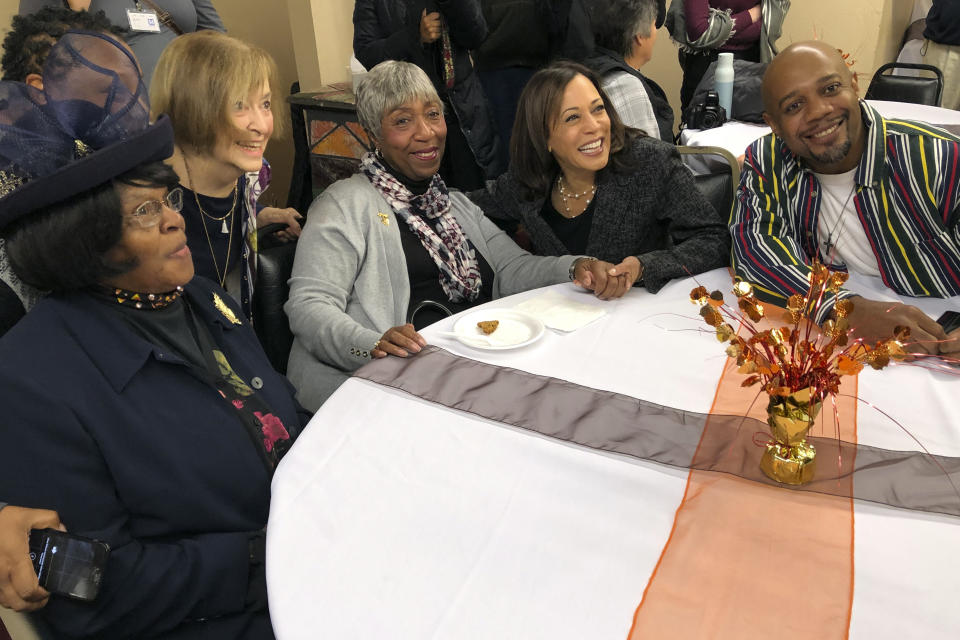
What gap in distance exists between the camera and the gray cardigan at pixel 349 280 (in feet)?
6.18

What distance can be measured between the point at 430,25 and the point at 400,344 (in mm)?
1831

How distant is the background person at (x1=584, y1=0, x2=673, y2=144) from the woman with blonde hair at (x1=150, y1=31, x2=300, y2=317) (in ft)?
4.12

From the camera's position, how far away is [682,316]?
5.56ft

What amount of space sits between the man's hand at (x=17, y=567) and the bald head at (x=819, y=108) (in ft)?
6.22

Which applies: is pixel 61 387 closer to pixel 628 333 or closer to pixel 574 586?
pixel 574 586

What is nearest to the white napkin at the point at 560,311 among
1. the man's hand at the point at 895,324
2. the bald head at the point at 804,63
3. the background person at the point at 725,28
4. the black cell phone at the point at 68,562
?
the man's hand at the point at 895,324

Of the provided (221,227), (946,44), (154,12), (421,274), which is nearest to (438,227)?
(421,274)

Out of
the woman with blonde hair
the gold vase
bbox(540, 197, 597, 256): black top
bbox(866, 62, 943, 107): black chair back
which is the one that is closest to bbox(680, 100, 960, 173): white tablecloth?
bbox(866, 62, 943, 107): black chair back

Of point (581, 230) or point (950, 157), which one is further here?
point (581, 230)

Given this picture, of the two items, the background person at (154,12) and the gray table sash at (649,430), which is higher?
the background person at (154,12)

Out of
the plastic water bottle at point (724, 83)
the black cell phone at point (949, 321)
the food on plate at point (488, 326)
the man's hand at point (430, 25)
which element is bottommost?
the food on plate at point (488, 326)

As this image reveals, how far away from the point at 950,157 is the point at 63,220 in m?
1.97

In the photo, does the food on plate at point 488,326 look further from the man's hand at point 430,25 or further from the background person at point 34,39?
the man's hand at point 430,25

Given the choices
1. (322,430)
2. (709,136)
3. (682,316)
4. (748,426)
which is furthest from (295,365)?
(709,136)
